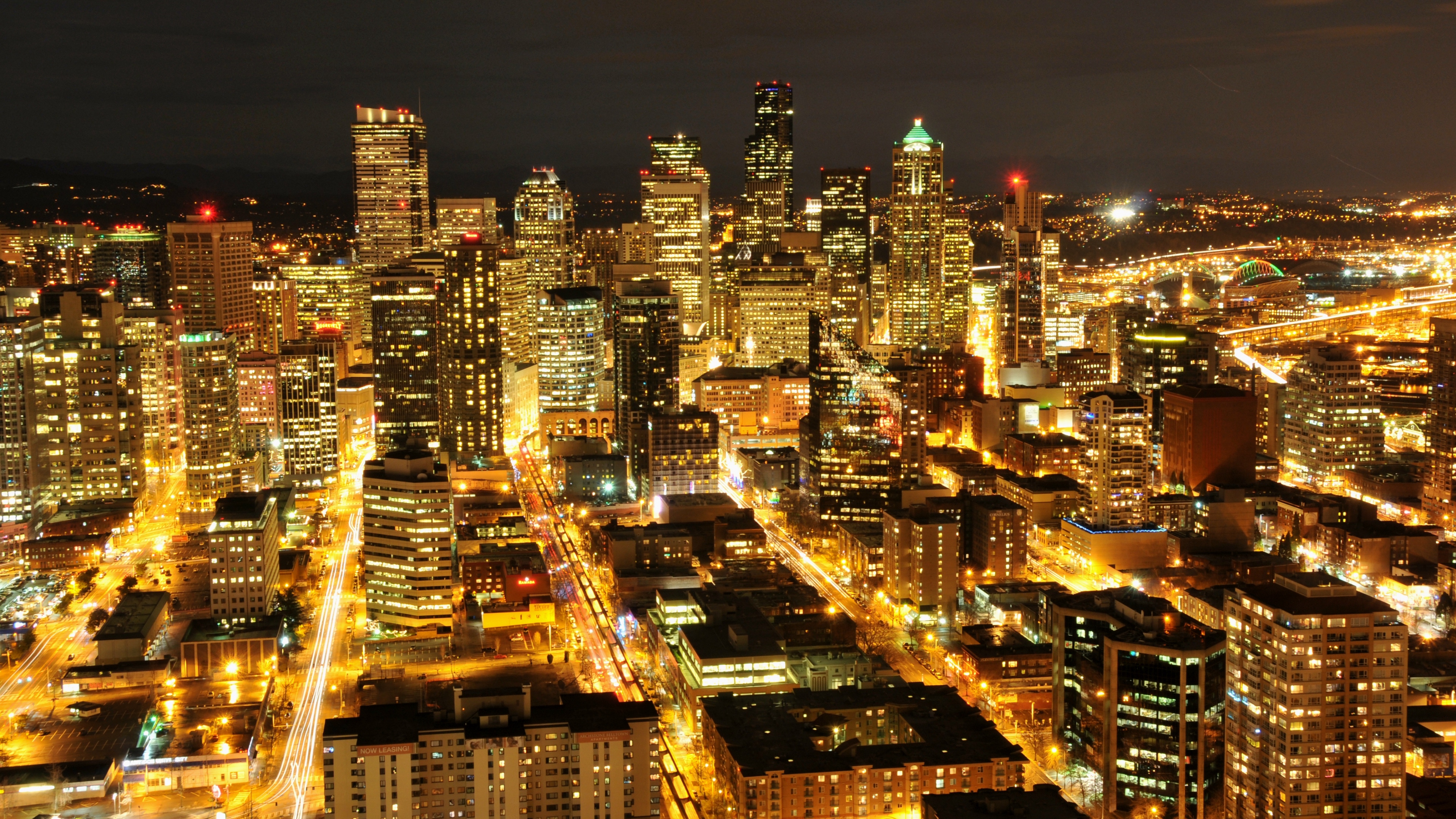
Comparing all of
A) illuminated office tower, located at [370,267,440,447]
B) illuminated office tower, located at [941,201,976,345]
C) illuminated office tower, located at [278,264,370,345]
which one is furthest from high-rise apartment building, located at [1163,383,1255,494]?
illuminated office tower, located at [278,264,370,345]

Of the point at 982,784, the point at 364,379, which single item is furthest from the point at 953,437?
the point at 982,784

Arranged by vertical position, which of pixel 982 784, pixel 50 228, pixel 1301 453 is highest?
pixel 50 228

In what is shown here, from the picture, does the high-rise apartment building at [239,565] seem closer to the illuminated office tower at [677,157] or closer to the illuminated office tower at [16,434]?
the illuminated office tower at [16,434]

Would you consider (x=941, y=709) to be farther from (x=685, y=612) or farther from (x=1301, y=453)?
(x=1301, y=453)

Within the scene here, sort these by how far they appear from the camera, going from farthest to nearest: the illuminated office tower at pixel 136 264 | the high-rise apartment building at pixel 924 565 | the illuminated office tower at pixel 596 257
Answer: the illuminated office tower at pixel 596 257, the illuminated office tower at pixel 136 264, the high-rise apartment building at pixel 924 565

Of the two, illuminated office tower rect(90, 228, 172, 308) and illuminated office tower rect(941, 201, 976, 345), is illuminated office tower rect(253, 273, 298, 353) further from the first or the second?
illuminated office tower rect(941, 201, 976, 345)

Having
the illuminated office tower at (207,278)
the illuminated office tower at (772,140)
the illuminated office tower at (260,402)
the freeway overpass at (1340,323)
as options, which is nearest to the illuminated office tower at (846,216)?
the illuminated office tower at (772,140)
